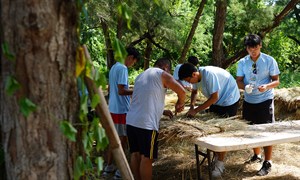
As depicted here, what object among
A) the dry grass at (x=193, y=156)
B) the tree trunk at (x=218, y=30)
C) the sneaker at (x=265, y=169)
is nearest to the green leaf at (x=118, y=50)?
the dry grass at (x=193, y=156)

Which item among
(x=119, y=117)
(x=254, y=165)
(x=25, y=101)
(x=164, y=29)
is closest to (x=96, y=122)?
(x=25, y=101)

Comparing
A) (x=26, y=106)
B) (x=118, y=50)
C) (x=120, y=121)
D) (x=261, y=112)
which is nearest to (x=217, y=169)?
(x=261, y=112)

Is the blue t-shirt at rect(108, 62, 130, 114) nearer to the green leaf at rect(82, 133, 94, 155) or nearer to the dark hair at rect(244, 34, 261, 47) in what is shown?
the dark hair at rect(244, 34, 261, 47)

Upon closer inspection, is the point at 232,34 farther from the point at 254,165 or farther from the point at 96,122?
the point at 96,122

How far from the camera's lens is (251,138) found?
3.34 m

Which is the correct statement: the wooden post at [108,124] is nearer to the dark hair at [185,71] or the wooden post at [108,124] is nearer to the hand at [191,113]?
the dark hair at [185,71]

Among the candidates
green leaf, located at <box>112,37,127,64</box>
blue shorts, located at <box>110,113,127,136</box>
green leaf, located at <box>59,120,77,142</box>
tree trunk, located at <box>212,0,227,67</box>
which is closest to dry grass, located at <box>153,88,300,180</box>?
blue shorts, located at <box>110,113,127,136</box>

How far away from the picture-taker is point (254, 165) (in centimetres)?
453

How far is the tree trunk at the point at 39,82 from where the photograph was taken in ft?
4.55

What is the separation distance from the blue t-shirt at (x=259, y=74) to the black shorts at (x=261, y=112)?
43mm

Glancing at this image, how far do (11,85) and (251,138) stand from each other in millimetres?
2410

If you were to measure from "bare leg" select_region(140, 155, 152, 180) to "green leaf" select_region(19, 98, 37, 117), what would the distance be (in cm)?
214

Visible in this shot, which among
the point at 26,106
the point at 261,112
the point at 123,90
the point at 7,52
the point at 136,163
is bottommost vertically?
the point at 136,163

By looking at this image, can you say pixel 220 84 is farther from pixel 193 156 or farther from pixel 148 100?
pixel 193 156
